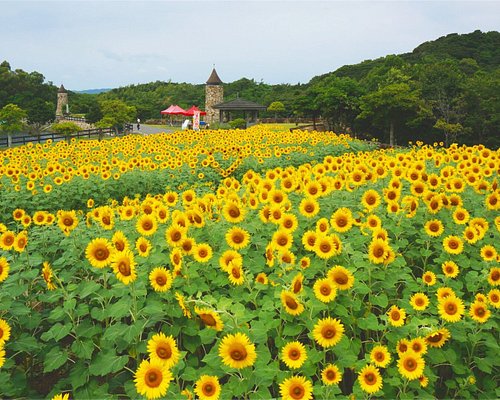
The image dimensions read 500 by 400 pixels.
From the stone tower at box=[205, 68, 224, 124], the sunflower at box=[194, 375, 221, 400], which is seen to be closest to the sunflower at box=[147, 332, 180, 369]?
the sunflower at box=[194, 375, 221, 400]

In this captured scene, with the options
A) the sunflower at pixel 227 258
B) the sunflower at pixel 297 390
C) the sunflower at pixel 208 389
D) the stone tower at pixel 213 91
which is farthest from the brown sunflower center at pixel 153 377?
the stone tower at pixel 213 91

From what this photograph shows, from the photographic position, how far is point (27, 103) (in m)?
62.8

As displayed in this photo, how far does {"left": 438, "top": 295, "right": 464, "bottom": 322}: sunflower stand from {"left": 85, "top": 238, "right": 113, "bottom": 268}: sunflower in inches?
94.8

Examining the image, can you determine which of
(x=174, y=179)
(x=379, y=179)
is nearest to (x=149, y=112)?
(x=174, y=179)

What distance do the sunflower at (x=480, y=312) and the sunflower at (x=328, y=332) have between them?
1.21 m

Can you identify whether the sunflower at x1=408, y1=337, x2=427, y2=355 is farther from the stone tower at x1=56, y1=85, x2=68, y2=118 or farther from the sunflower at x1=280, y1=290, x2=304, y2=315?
the stone tower at x1=56, y1=85, x2=68, y2=118

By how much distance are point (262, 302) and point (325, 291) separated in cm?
47

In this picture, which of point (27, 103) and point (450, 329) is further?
point (27, 103)

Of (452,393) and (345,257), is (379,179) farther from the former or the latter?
(452,393)

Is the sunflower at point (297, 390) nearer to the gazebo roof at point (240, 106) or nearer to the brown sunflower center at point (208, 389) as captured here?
the brown sunflower center at point (208, 389)

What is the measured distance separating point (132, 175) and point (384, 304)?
7.25m

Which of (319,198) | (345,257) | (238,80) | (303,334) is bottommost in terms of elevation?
(303,334)

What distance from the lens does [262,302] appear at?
9.89ft

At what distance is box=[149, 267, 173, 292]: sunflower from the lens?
288cm
